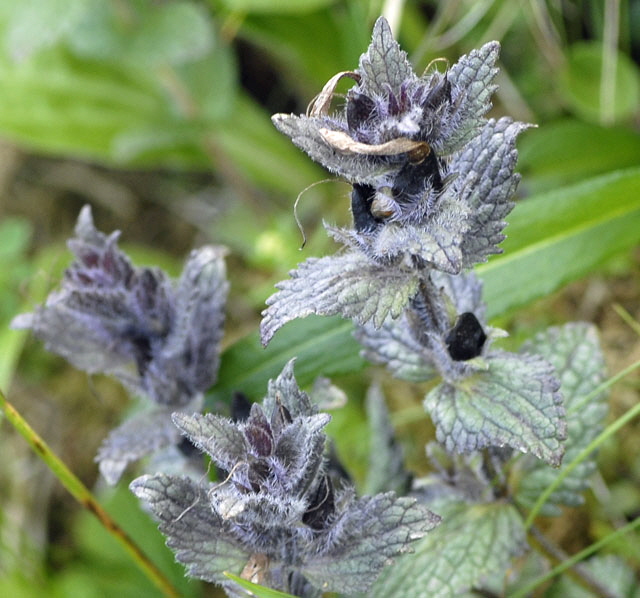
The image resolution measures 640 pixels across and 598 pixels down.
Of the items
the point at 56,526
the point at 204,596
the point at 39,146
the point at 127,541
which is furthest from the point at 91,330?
the point at 39,146

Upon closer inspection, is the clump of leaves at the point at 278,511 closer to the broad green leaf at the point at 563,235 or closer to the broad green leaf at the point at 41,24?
the broad green leaf at the point at 563,235

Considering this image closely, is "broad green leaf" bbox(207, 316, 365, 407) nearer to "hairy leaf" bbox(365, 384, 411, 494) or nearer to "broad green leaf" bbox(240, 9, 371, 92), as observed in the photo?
"hairy leaf" bbox(365, 384, 411, 494)

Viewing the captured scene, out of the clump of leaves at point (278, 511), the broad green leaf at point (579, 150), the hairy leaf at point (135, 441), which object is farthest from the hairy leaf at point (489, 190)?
the broad green leaf at point (579, 150)

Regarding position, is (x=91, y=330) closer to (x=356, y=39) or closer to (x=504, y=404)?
(x=504, y=404)

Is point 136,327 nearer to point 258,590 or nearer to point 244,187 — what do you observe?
point 258,590

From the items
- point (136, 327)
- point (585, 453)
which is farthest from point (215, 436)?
point (585, 453)

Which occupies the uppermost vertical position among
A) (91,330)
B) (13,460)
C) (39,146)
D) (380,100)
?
(39,146)
